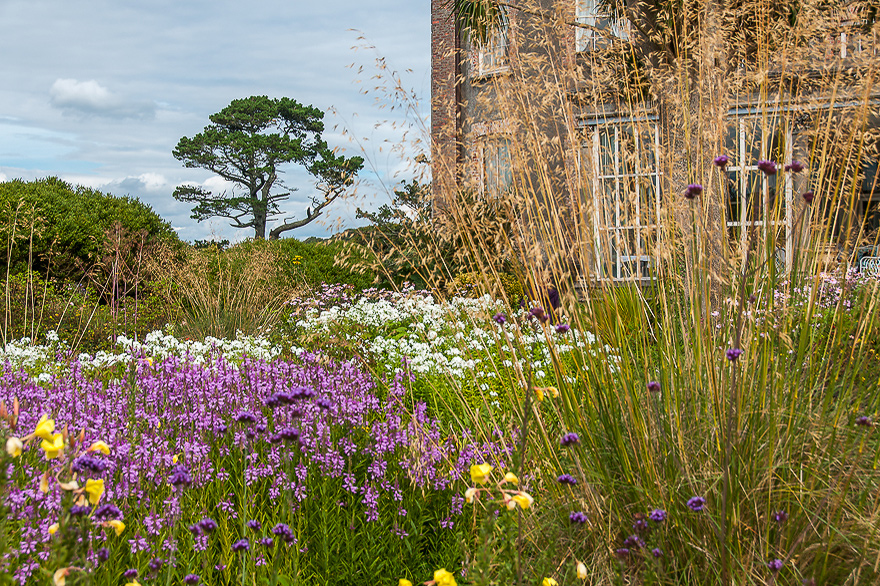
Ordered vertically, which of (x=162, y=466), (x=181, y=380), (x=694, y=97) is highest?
(x=694, y=97)

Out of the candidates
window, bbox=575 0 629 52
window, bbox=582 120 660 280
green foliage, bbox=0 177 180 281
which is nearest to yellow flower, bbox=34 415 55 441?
window, bbox=582 120 660 280

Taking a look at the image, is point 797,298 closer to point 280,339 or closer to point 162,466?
point 162,466

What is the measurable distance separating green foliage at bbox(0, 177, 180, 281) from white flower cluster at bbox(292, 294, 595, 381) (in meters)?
4.09

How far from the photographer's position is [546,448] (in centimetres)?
205

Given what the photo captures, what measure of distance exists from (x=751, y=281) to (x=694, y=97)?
131 inches

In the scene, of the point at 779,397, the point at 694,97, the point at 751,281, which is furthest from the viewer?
the point at 694,97

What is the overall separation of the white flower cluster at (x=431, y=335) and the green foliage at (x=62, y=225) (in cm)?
409

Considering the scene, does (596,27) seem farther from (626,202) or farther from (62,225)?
(62,225)

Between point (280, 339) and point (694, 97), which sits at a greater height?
point (694, 97)

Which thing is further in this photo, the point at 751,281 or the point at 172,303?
the point at 172,303

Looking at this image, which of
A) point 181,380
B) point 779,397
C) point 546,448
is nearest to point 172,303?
point 181,380

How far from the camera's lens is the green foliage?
27.1ft

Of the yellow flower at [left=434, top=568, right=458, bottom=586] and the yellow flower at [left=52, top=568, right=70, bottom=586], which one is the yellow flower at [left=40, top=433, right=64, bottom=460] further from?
the yellow flower at [left=434, top=568, right=458, bottom=586]

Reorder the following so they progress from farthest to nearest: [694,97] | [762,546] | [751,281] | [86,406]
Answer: [694,97]
[86,406]
[751,281]
[762,546]
